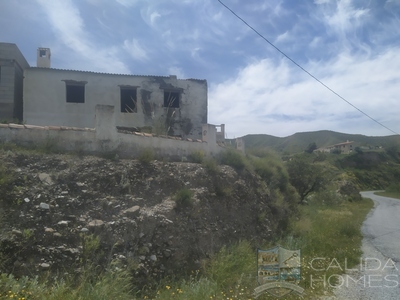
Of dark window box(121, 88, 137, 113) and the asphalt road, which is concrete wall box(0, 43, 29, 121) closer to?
dark window box(121, 88, 137, 113)

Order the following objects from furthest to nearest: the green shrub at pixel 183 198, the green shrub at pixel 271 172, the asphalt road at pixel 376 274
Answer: the green shrub at pixel 271 172, the green shrub at pixel 183 198, the asphalt road at pixel 376 274

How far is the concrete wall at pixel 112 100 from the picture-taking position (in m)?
15.6

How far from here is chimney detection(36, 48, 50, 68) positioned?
56.4 feet

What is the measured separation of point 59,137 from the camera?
9.57m

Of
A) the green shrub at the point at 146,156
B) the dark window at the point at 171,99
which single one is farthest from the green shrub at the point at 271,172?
the green shrub at the point at 146,156

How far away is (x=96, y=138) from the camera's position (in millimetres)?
9922

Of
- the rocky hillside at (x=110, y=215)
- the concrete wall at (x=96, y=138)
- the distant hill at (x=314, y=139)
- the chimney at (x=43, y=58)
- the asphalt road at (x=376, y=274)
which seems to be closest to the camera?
the rocky hillside at (x=110, y=215)

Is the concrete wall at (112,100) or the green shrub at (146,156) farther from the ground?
the concrete wall at (112,100)

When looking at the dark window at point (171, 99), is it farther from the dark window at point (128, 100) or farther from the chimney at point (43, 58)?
the chimney at point (43, 58)

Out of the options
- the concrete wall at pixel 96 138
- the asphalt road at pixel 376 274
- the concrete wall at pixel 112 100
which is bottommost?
the asphalt road at pixel 376 274

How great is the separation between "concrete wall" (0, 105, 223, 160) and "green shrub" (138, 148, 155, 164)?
0.26 meters

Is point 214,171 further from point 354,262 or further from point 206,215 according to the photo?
point 354,262

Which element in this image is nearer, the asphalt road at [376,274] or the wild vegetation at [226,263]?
the wild vegetation at [226,263]

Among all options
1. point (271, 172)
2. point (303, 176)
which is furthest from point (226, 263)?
point (303, 176)
